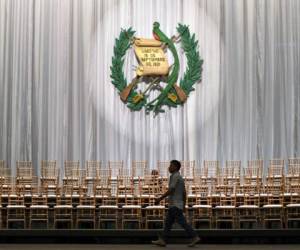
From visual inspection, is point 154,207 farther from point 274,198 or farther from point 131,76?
point 131,76

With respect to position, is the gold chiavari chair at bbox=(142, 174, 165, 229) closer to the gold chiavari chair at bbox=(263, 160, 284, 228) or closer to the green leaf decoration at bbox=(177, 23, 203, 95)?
the gold chiavari chair at bbox=(263, 160, 284, 228)

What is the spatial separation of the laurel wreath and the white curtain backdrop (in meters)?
0.17

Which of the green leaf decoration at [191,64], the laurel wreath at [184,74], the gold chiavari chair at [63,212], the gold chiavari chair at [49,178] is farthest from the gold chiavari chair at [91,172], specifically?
the green leaf decoration at [191,64]

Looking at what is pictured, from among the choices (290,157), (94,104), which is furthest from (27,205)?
(290,157)

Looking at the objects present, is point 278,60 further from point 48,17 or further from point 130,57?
point 48,17

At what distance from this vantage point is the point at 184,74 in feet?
51.8

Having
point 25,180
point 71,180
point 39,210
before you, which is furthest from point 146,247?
point 25,180

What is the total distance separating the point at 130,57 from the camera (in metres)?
16.1

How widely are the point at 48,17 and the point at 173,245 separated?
795cm

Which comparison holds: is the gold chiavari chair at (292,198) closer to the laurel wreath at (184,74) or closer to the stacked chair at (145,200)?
the stacked chair at (145,200)

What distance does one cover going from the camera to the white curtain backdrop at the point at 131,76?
15.6 m

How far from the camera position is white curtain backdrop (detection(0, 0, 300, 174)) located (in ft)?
51.2

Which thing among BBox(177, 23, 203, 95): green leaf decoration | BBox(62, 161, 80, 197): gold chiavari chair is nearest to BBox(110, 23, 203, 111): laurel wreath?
BBox(177, 23, 203, 95): green leaf decoration

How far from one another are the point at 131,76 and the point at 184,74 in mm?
1343
